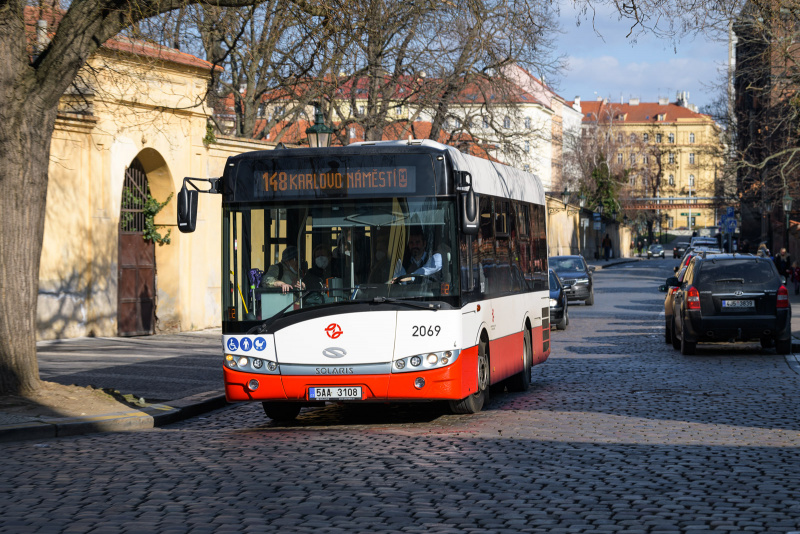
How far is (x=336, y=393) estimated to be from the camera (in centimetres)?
1096

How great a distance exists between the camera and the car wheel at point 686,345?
64.9 feet

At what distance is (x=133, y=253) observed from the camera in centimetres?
2406

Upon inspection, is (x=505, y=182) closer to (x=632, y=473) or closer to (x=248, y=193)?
(x=248, y=193)

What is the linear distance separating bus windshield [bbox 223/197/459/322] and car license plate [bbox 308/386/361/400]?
2.58 feet

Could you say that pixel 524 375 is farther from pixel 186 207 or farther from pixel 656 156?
pixel 656 156

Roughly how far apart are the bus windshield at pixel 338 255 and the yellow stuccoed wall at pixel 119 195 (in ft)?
31.8

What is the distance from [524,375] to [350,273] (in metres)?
4.44

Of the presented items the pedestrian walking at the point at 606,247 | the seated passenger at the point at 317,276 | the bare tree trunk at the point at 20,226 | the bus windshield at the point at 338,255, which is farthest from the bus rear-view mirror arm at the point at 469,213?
the pedestrian walking at the point at 606,247

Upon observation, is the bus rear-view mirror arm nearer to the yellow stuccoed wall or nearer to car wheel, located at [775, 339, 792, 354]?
car wheel, located at [775, 339, 792, 354]

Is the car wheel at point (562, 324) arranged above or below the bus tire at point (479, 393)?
below

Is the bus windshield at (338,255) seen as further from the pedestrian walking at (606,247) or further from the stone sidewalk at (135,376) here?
the pedestrian walking at (606,247)

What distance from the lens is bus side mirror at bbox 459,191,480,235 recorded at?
35.5 feet

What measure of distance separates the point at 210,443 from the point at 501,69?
2636 cm

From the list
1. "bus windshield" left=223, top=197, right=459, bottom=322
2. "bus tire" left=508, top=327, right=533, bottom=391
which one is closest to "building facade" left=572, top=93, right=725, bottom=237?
"bus tire" left=508, top=327, right=533, bottom=391
